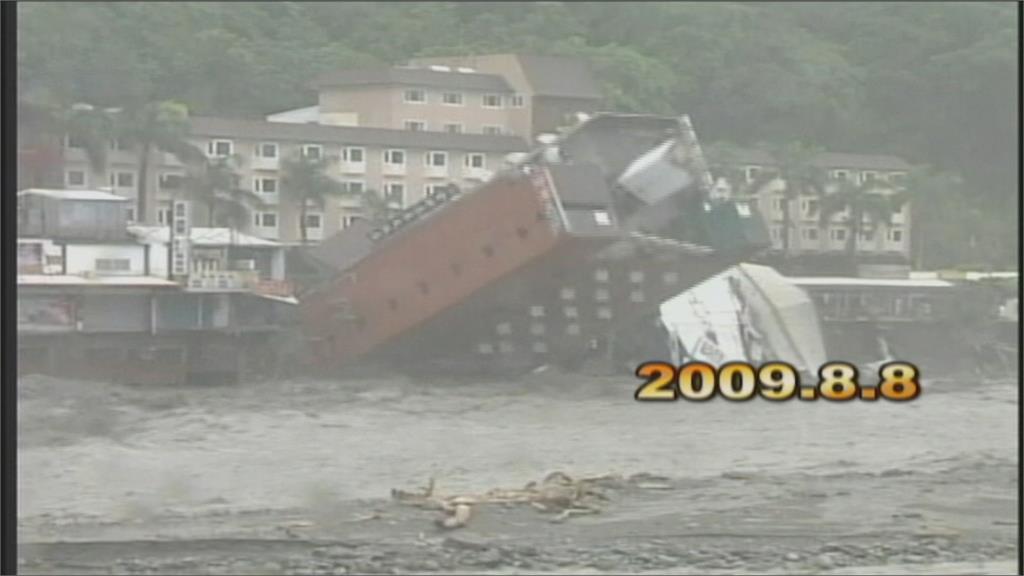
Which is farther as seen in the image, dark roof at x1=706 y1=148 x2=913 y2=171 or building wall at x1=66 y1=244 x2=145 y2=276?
dark roof at x1=706 y1=148 x2=913 y2=171

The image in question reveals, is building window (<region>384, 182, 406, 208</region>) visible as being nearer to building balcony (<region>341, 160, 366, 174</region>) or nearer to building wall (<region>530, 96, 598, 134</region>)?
building balcony (<region>341, 160, 366, 174</region>)

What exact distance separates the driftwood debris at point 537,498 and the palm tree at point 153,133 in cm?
73

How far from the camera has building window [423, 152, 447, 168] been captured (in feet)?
9.38

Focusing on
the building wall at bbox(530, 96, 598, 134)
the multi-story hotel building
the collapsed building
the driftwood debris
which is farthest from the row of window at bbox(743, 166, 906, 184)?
the driftwood debris

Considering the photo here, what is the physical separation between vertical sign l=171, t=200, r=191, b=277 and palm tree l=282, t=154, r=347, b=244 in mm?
187

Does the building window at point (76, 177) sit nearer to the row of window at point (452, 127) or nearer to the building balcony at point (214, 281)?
the building balcony at point (214, 281)

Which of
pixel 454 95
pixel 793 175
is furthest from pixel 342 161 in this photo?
pixel 793 175

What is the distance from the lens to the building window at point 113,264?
280cm

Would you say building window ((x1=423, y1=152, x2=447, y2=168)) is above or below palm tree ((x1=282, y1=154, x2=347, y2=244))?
above

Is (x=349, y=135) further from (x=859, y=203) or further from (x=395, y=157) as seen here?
(x=859, y=203)

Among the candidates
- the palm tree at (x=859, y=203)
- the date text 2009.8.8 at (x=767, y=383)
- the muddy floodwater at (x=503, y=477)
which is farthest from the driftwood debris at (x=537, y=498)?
the palm tree at (x=859, y=203)

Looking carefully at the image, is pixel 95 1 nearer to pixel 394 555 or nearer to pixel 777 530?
pixel 394 555

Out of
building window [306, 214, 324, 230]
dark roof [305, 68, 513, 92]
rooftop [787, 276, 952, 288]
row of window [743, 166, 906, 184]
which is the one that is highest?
dark roof [305, 68, 513, 92]

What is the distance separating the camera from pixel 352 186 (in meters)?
2.85
